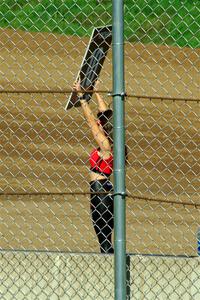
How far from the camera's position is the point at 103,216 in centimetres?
971

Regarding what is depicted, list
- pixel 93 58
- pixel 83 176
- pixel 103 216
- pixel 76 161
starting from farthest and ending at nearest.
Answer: pixel 76 161 < pixel 83 176 < pixel 103 216 < pixel 93 58

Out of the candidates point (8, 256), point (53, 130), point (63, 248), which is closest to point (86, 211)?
point (63, 248)

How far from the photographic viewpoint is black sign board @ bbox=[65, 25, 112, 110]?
25.9 feet

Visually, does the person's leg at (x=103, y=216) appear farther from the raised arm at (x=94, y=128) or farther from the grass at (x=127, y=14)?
the grass at (x=127, y=14)

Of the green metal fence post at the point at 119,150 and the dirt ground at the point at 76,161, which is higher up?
the dirt ground at the point at 76,161

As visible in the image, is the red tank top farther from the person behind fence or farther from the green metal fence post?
the green metal fence post

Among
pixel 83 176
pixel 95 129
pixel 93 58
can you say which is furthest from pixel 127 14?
pixel 93 58

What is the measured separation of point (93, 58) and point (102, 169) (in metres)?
1.59

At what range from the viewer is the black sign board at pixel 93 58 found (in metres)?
7.88

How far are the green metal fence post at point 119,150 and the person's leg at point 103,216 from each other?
140 centimetres

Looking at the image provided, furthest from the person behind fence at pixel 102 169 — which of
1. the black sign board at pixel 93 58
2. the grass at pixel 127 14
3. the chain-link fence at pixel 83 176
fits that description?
the grass at pixel 127 14

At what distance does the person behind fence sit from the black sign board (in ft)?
0.62

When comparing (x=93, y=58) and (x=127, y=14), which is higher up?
(x=127, y=14)

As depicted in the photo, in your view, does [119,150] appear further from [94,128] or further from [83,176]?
[83,176]
